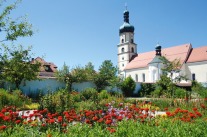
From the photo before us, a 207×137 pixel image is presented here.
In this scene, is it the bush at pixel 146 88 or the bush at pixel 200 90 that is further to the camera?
the bush at pixel 146 88

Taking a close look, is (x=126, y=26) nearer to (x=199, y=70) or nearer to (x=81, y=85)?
(x=199, y=70)

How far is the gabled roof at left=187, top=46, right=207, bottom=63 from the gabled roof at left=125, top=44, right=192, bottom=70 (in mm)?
1029

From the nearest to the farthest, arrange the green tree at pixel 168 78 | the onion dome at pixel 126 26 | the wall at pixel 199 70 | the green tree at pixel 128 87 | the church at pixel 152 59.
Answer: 1. the green tree at pixel 168 78
2. the green tree at pixel 128 87
3. the wall at pixel 199 70
4. the church at pixel 152 59
5. the onion dome at pixel 126 26

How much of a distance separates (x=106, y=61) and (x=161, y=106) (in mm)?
46051

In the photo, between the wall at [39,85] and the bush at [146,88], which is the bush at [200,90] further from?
the wall at [39,85]

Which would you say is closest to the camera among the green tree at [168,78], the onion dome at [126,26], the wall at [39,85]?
the wall at [39,85]

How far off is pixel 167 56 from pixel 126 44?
1385 cm

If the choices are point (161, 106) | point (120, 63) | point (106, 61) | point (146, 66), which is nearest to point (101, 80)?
point (161, 106)

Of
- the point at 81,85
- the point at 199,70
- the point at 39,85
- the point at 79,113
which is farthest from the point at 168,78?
the point at 79,113

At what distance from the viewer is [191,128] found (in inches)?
209

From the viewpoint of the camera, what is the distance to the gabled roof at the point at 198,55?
46422mm

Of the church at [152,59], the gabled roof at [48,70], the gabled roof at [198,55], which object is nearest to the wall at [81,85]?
the gabled roof at [48,70]

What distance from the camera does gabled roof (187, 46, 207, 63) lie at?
4642 centimetres

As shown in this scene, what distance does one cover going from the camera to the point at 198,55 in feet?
156
